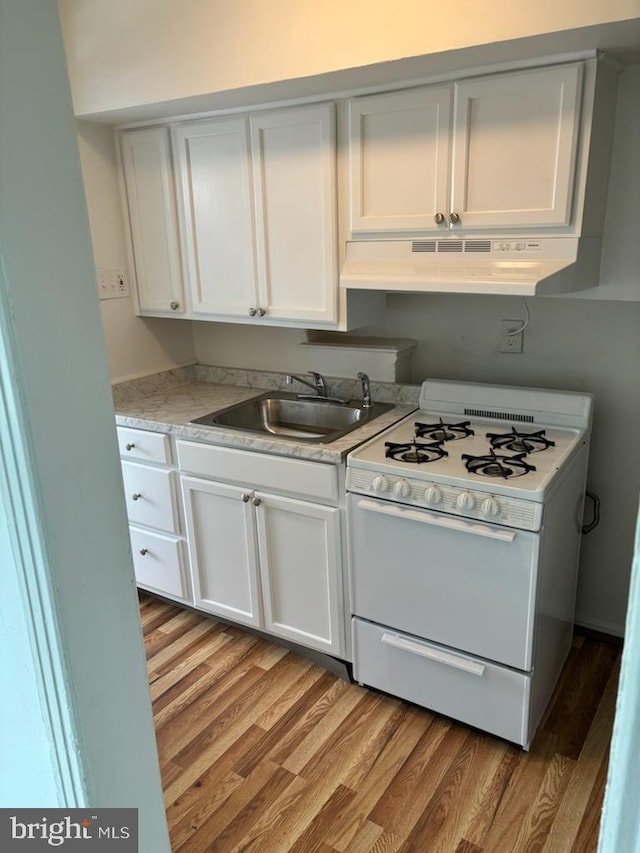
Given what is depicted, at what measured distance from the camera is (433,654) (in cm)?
208

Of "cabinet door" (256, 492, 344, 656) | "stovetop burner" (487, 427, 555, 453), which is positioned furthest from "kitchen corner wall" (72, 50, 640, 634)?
"cabinet door" (256, 492, 344, 656)

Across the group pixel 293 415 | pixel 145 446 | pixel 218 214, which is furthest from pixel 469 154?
pixel 145 446

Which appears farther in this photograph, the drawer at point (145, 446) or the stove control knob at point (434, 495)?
the drawer at point (145, 446)

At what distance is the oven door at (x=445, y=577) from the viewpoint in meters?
1.86

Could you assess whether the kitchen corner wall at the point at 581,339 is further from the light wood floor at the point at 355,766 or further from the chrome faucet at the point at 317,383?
the light wood floor at the point at 355,766

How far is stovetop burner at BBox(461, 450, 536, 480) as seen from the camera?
74.5 inches

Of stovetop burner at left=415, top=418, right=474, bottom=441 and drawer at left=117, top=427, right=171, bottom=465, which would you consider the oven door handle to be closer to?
stovetop burner at left=415, top=418, right=474, bottom=441

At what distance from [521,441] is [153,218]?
1.81 meters

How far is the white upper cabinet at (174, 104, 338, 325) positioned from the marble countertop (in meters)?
0.41

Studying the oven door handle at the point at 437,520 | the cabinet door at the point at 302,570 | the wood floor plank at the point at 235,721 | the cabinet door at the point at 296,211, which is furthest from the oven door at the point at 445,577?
the cabinet door at the point at 296,211

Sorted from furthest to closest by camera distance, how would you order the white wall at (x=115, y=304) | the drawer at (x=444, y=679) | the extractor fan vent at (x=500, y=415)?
1. the white wall at (x=115, y=304)
2. the extractor fan vent at (x=500, y=415)
3. the drawer at (x=444, y=679)

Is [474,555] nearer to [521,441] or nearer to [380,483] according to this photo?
[380,483]

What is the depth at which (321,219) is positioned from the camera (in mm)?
2297

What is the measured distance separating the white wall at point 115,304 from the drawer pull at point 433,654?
1707 mm
